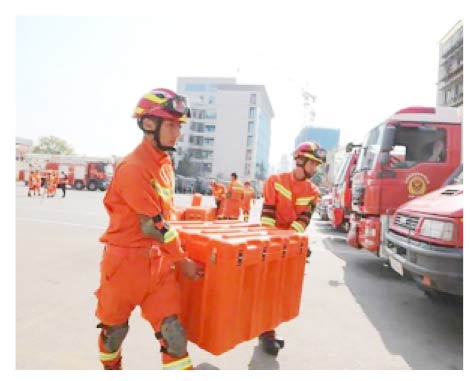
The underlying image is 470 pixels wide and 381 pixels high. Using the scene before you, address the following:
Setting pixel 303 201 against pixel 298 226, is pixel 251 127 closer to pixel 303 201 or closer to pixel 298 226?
pixel 303 201

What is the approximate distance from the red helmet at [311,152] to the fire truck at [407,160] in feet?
9.03

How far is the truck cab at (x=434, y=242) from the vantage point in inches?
136

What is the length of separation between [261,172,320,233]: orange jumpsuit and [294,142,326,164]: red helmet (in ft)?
0.85

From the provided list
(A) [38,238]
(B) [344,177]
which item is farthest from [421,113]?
(A) [38,238]

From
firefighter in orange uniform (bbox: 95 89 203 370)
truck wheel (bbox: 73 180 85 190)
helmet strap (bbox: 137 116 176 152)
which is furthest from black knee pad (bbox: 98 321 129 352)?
truck wheel (bbox: 73 180 85 190)

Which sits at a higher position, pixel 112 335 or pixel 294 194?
pixel 294 194

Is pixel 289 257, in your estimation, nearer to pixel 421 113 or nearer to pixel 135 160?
pixel 135 160

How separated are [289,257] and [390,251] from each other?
2.71m

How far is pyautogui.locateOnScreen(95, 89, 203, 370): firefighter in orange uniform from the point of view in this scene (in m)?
2.08

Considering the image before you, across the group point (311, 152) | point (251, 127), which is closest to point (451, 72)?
point (251, 127)

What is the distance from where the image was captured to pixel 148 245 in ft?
7.30

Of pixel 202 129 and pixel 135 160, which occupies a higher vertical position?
pixel 202 129

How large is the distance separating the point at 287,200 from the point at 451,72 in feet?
184

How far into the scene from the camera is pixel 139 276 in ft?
7.06
